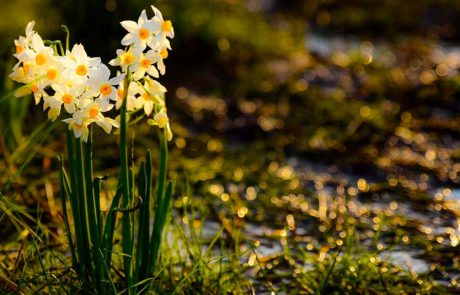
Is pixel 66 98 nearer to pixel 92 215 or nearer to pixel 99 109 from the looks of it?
pixel 99 109

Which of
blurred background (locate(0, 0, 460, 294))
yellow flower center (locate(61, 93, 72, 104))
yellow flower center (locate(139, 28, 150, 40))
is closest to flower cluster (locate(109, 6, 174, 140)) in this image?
yellow flower center (locate(139, 28, 150, 40))

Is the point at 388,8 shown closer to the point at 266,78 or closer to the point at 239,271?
the point at 266,78

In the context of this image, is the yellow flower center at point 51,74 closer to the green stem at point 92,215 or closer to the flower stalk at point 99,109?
the flower stalk at point 99,109

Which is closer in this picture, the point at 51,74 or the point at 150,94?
the point at 51,74

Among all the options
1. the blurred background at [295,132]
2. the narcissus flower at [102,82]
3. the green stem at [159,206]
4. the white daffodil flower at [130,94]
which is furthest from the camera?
the blurred background at [295,132]

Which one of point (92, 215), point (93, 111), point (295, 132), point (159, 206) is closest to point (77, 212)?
point (92, 215)

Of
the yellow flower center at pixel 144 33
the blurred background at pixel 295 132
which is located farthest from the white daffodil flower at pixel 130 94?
the blurred background at pixel 295 132
